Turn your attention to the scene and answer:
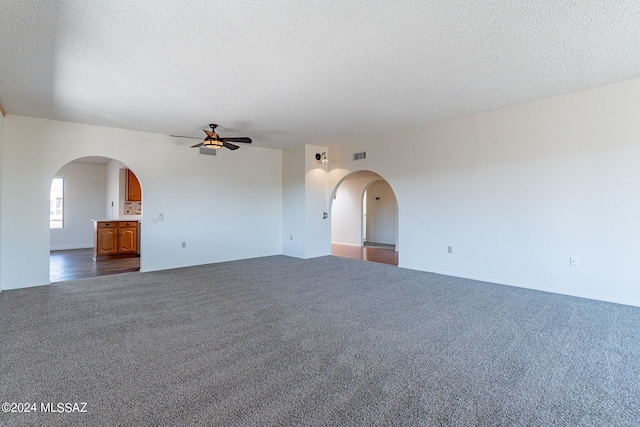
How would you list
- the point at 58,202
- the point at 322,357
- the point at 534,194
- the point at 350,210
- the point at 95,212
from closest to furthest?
the point at 322,357, the point at 534,194, the point at 58,202, the point at 95,212, the point at 350,210

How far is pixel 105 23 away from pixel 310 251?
572 centimetres

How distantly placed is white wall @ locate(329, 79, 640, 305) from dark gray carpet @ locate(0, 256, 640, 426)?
1.69 ft

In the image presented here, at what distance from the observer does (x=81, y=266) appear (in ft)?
21.1

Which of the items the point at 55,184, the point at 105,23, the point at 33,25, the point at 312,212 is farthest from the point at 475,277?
the point at 55,184

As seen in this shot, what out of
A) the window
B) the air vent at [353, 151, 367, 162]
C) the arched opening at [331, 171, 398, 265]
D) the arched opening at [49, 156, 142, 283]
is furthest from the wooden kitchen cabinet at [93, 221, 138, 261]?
the air vent at [353, 151, 367, 162]

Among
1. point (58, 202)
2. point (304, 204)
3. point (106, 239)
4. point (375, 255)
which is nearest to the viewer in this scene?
point (304, 204)

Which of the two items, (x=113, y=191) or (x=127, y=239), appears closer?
(x=127, y=239)

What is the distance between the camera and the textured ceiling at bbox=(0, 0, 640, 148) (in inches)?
91.6

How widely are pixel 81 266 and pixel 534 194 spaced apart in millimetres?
8707

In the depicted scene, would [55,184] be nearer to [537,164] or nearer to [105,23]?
[105,23]

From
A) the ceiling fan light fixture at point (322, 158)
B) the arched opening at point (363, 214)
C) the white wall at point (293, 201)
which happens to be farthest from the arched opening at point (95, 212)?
the arched opening at point (363, 214)

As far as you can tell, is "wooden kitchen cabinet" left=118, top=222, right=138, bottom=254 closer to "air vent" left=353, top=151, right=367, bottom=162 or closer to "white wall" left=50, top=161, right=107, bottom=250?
"white wall" left=50, top=161, right=107, bottom=250

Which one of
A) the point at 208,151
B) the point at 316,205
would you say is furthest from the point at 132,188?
the point at 316,205

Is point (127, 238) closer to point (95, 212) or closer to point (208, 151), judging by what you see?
point (95, 212)
